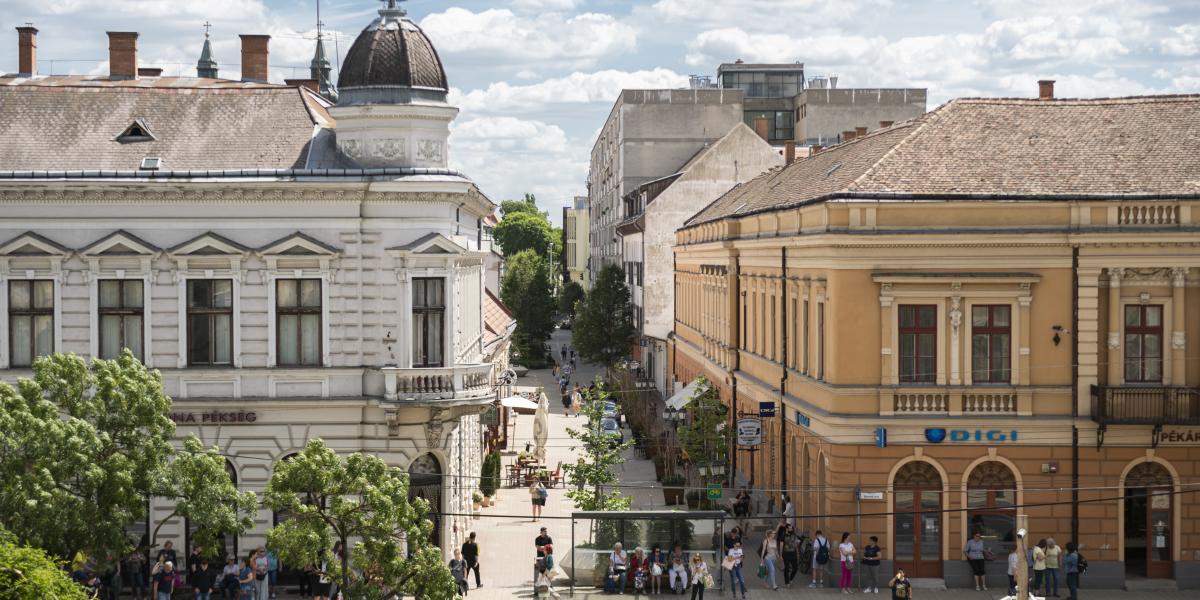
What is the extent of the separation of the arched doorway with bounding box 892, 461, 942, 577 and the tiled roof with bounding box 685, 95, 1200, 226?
263 inches

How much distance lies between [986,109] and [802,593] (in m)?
14.7

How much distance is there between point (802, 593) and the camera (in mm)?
37500

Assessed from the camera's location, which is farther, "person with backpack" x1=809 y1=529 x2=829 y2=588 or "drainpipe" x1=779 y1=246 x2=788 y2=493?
"drainpipe" x1=779 y1=246 x2=788 y2=493

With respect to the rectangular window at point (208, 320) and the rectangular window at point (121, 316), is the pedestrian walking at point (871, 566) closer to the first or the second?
the rectangular window at point (208, 320)

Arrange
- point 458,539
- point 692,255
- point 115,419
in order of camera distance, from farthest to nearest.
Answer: point 692,255
point 458,539
point 115,419

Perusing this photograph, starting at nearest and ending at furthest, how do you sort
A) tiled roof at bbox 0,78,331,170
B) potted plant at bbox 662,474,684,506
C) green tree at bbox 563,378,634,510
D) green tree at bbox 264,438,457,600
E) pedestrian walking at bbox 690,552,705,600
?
green tree at bbox 264,438,457,600, pedestrian walking at bbox 690,552,705,600, tiled roof at bbox 0,78,331,170, green tree at bbox 563,378,634,510, potted plant at bbox 662,474,684,506

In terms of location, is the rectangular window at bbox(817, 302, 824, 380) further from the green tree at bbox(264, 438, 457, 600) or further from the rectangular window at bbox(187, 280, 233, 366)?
the rectangular window at bbox(187, 280, 233, 366)

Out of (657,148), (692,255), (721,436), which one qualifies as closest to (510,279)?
(657,148)

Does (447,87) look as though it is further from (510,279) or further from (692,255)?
(510,279)

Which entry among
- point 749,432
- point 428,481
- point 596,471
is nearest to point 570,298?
point 749,432

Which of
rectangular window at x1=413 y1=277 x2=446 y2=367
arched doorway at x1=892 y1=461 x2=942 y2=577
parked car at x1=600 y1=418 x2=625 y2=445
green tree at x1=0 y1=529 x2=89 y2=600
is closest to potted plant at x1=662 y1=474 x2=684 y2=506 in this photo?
parked car at x1=600 y1=418 x2=625 y2=445

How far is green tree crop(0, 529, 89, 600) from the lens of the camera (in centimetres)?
1916

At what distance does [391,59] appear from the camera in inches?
1476

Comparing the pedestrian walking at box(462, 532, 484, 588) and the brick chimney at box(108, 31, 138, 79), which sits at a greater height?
the brick chimney at box(108, 31, 138, 79)
